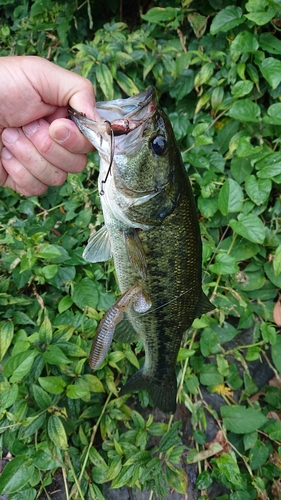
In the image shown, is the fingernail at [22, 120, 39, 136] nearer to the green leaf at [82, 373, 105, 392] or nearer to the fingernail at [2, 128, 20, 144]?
the fingernail at [2, 128, 20, 144]

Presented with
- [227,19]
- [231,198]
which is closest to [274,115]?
[231,198]

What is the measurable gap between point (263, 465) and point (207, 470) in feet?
1.12

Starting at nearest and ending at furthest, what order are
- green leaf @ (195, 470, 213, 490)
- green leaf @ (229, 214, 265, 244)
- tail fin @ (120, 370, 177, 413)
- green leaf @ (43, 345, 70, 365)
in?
green leaf @ (43, 345, 70, 365), tail fin @ (120, 370, 177, 413), green leaf @ (195, 470, 213, 490), green leaf @ (229, 214, 265, 244)

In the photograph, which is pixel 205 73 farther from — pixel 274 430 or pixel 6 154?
pixel 274 430

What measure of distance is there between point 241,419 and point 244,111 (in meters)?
1.99

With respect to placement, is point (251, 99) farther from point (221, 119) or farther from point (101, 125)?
point (101, 125)

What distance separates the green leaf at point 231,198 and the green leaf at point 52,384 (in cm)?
139

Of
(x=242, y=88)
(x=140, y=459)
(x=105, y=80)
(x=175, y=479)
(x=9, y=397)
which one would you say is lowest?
(x=175, y=479)

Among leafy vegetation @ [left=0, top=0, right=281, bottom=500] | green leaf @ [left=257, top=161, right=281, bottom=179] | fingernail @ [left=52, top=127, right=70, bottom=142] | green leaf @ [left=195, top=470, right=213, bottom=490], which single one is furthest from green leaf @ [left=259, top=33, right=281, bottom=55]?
green leaf @ [left=195, top=470, right=213, bottom=490]

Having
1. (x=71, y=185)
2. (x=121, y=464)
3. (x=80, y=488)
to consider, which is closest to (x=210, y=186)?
(x=71, y=185)

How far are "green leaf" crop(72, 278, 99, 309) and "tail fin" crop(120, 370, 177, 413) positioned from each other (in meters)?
0.47

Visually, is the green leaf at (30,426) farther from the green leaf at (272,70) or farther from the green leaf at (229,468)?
the green leaf at (272,70)

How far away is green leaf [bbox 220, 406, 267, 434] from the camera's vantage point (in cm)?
226

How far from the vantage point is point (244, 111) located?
257 cm
